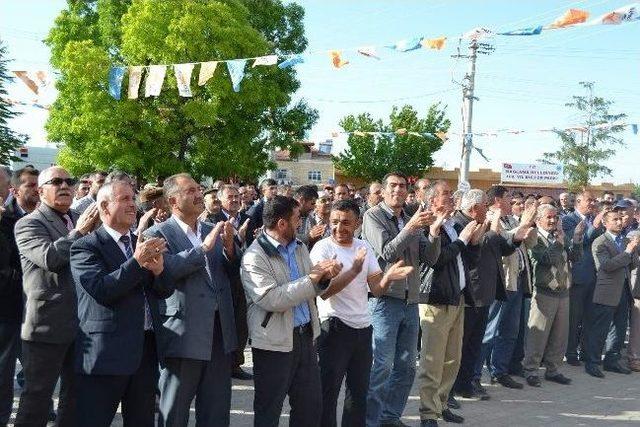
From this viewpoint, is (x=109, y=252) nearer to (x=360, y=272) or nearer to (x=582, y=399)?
(x=360, y=272)

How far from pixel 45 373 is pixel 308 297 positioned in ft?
6.17

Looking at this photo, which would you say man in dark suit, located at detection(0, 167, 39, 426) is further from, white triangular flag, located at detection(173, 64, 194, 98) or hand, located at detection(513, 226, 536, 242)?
white triangular flag, located at detection(173, 64, 194, 98)

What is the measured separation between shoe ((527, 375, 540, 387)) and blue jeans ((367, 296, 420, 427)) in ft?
8.64

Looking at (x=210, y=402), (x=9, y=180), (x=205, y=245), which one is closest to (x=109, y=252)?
(x=205, y=245)

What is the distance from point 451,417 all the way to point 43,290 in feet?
12.4

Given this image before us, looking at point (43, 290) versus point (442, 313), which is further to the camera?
point (442, 313)

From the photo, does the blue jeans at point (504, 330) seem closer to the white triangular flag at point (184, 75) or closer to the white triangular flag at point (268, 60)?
the white triangular flag at point (268, 60)

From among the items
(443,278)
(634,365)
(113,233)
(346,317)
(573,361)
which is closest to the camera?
(113,233)

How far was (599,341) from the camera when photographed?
29.3 feet

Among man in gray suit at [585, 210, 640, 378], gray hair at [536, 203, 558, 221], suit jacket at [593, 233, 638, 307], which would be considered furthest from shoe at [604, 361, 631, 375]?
gray hair at [536, 203, 558, 221]

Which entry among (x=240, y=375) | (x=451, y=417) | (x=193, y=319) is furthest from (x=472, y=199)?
(x=193, y=319)

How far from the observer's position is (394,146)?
48594 mm

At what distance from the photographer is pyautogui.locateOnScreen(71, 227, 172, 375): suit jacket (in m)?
4.01

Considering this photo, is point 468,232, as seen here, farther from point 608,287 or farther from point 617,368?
point 617,368
